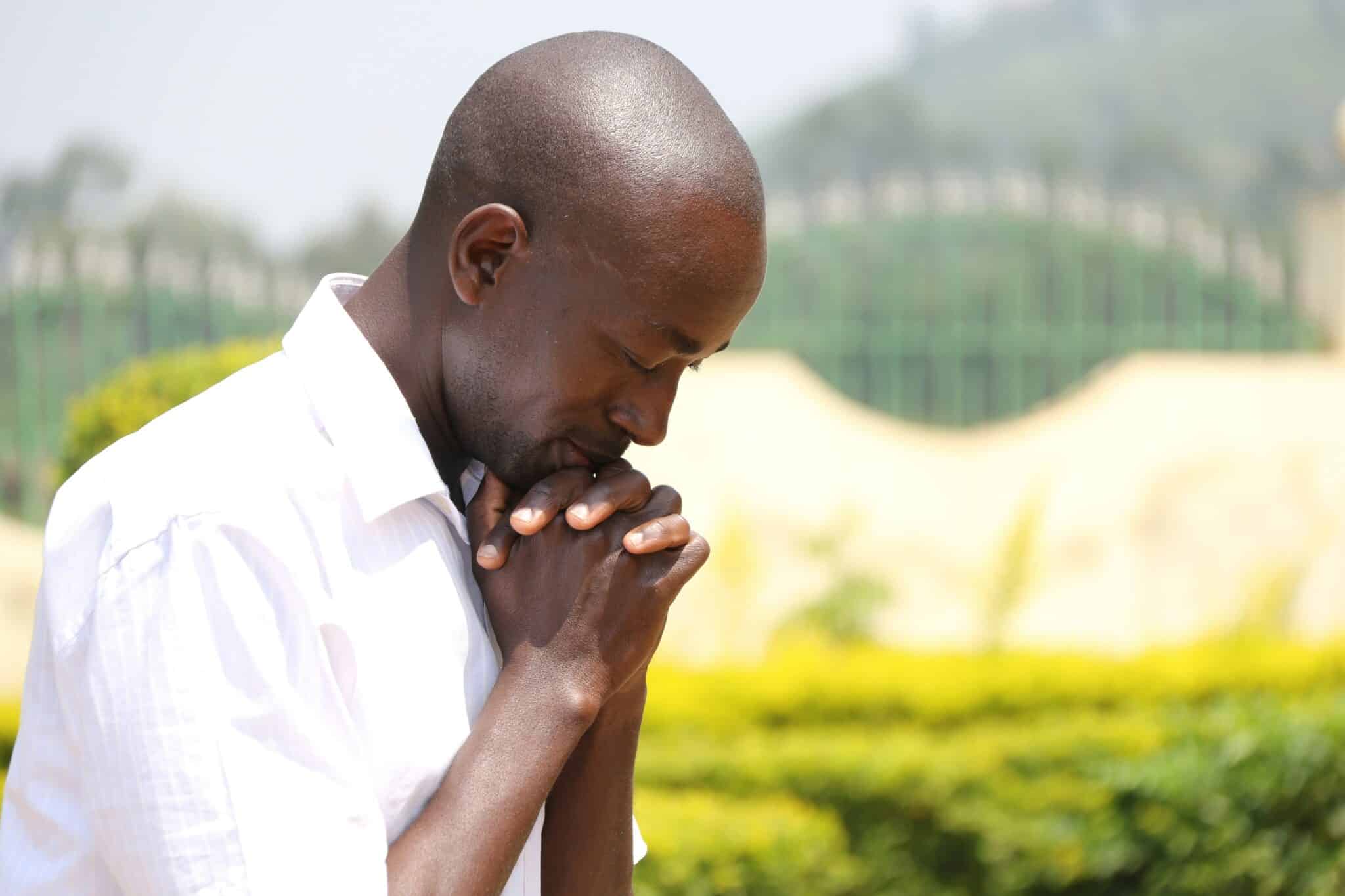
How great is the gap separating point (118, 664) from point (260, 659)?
4.1 inches

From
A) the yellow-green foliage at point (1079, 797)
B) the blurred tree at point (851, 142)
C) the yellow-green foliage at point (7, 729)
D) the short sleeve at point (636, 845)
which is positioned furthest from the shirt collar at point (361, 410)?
the blurred tree at point (851, 142)

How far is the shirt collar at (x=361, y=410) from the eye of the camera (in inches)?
51.5

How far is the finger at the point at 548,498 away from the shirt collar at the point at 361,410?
77 mm

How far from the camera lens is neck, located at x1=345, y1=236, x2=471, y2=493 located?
146cm

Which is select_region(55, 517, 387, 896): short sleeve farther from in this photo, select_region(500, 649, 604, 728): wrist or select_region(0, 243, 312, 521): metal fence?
select_region(0, 243, 312, 521): metal fence

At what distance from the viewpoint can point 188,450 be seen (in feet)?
4.05

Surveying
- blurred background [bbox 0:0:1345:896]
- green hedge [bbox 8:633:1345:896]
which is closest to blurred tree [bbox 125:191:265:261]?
blurred background [bbox 0:0:1345:896]

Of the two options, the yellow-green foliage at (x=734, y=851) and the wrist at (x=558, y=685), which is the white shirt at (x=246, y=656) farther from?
the yellow-green foliage at (x=734, y=851)

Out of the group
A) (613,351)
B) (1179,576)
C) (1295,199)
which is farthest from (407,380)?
(1295,199)

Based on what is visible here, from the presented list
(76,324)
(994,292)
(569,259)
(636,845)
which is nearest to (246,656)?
(569,259)

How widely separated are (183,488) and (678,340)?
0.47 m

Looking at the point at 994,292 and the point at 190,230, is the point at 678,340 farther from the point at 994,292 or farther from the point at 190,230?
the point at 994,292

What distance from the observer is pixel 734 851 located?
4223 mm

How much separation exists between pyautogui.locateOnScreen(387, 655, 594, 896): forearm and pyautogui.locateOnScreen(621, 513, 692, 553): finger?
153 mm
